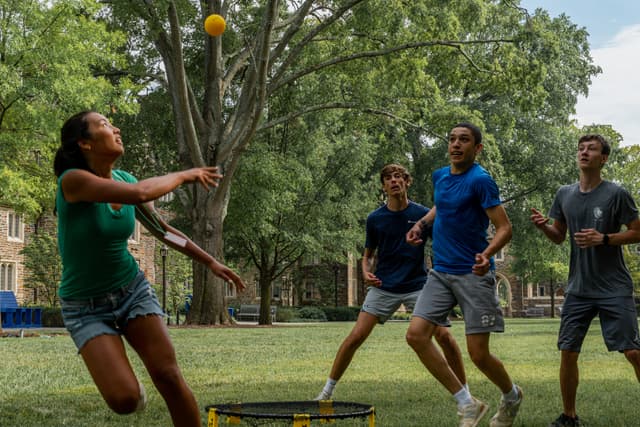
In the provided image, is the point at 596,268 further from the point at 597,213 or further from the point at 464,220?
the point at 464,220

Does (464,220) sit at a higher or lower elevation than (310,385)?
higher

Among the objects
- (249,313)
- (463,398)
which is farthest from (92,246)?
(249,313)

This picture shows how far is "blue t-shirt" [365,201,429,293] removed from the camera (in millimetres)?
7648

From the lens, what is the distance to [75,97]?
2342 centimetres

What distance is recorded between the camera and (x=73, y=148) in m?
4.73

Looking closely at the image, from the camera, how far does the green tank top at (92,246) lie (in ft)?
15.1

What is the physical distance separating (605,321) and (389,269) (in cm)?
190

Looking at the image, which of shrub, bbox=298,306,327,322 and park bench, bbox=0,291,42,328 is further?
shrub, bbox=298,306,327,322

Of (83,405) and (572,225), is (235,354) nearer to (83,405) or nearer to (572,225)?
(83,405)

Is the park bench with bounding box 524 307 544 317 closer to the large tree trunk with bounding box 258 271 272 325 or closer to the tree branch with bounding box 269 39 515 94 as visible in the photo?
the large tree trunk with bounding box 258 271 272 325

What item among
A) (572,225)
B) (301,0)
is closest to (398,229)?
(572,225)

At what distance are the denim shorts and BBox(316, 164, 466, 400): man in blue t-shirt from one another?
3.04 meters

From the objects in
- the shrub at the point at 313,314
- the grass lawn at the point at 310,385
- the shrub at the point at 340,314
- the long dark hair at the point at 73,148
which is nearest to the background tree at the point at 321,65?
the grass lawn at the point at 310,385

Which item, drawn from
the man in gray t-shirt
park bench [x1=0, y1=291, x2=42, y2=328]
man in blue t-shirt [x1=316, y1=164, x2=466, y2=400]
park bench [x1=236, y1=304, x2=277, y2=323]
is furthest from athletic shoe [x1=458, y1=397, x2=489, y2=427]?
park bench [x1=236, y1=304, x2=277, y2=323]
